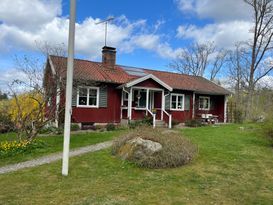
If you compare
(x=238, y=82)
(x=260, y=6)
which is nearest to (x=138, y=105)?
(x=260, y=6)

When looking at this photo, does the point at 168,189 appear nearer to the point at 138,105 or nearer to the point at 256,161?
the point at 256,161

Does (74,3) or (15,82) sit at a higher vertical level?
(74,3)

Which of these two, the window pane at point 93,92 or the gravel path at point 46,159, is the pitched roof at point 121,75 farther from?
the gravel path at point 46,159

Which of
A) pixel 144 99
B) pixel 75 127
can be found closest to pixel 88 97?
pixel 75 127

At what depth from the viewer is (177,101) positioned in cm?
2545

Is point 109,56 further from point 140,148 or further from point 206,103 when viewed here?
point 140,148

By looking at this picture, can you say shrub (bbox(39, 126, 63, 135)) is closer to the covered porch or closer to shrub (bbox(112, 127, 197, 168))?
the covered porch

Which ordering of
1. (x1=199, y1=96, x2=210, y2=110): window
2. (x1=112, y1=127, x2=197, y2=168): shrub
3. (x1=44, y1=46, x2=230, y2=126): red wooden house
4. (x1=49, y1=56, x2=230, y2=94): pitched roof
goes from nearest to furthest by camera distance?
1. (x1=112, y1=127, x2=197, y2=168): shrub
2. (x1=49, y1=56, x2=230, y2=94): pitched roof
3. (x1=44, y1=46, x2=230, y2=126): red wooden house
4. (x1=199, y1=96, x2=210, y2=110): window

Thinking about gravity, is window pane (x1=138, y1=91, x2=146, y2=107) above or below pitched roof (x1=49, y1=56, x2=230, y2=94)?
below

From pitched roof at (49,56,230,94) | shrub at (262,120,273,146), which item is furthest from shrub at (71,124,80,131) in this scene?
shrub at (262,120,273,146)

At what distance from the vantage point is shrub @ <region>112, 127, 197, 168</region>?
867 cm

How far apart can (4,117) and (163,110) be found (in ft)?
35.2

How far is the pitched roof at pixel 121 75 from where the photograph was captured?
731 inches

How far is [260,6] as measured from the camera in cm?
3391
